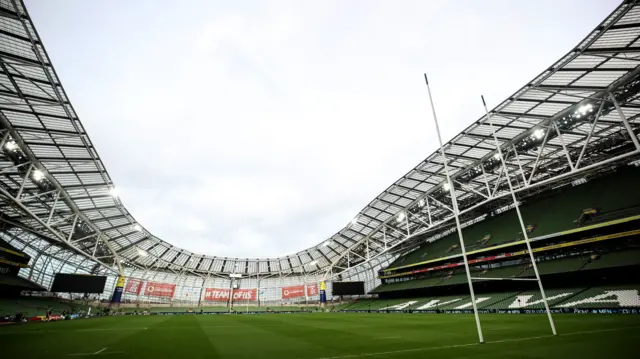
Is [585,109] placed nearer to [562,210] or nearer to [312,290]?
[562,210]

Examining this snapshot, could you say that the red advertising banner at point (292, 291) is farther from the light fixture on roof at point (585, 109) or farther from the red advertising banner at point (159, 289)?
the light fixture on roof at point (585, 109)

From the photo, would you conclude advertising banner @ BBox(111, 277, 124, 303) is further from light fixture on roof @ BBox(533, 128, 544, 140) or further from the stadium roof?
light fixture on roof @ BBox(533, 128, 544, 140)

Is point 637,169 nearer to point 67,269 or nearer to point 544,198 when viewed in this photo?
point 544,198

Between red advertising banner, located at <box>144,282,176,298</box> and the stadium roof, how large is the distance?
17379mm

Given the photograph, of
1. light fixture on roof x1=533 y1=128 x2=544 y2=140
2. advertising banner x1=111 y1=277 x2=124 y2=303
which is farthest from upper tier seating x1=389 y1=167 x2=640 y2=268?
advertising banner x1=111 y1=277 x2=124 y2=303

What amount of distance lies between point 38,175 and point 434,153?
4047 cm

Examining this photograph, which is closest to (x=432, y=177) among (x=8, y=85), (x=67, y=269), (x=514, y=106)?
(x=514, y=106)

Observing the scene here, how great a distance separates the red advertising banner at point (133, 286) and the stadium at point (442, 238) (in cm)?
21

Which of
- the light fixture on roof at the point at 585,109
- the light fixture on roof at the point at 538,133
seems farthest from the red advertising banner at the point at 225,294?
the light fixture on roof at the point at 585,109

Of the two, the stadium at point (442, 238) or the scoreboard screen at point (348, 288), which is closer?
the stadium at point (442, 238)

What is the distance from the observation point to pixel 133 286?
5294 centimetres

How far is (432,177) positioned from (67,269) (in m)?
67.1

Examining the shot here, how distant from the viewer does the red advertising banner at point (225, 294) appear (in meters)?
62.4

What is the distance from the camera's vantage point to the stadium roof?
611 inches
